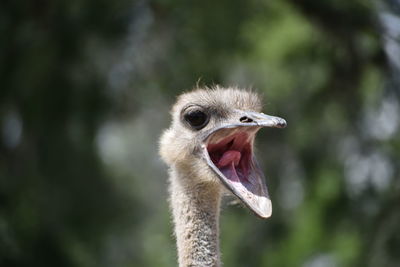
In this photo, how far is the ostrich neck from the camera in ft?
13.3

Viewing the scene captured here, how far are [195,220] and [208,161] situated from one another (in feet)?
0.84

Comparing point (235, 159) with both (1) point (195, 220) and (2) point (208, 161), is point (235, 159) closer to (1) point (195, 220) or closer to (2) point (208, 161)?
(2) point (208, 161)

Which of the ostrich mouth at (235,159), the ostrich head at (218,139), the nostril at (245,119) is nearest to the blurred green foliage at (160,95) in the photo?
the ostrich head at (218,139)

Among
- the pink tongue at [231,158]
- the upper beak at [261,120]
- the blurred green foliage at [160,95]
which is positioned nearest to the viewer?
the upper beak at [261,120]

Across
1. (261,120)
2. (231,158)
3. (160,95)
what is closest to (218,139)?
(231,158)

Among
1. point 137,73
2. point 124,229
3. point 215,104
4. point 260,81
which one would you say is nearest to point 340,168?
point 137,73

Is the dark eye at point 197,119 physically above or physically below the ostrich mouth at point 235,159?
above

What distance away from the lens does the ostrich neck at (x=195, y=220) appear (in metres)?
4.06

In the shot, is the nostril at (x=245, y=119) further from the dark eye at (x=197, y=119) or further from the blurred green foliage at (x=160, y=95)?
the blurred green foliage at (x=160, y=95)

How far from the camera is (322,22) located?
22.7ft

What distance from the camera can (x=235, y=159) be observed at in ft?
13.7

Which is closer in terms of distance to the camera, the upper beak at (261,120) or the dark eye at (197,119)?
the upper beak at (261,120)

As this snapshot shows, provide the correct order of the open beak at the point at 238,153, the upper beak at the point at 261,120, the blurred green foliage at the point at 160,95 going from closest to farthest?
1. the upper beak at the point at 261,120
2. the open beak at the point at 238,153
3. the blurred green foliage at the point at 160,95

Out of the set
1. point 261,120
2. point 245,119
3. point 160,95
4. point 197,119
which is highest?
point 160,95
